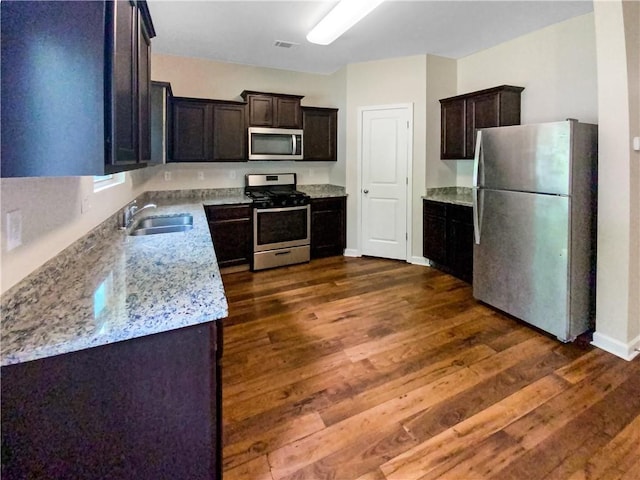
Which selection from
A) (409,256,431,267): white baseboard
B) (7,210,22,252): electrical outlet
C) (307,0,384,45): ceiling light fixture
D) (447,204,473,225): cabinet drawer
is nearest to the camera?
(7,210,22,252): electrical outlet

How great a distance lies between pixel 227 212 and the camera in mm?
4328

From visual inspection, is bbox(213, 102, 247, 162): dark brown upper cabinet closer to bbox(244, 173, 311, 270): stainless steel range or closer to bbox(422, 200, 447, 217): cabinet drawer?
bbox(244, 173, 311, 270): stainless steel range

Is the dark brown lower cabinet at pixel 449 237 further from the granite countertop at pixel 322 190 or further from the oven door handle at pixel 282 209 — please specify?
the oven door handle at pixel 282 209

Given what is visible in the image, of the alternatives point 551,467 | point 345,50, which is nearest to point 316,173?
point 345,50

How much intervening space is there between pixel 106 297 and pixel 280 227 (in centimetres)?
341

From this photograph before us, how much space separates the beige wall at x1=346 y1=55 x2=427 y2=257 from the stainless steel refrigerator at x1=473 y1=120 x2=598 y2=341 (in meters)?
1.50

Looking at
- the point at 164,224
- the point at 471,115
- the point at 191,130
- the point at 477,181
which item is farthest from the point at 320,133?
the point at 164,224

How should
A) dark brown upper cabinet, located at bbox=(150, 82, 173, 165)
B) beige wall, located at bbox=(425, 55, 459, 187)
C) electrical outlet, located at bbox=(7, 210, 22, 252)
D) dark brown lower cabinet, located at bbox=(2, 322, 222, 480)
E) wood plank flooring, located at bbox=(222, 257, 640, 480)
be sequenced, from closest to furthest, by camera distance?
dark brown lower cabinet, located at bbox=(2, 322, 222, 480) → electrical outlet, located at bbox=(7, 210, 22, 252) → wood plank flooring, located at bbox=(222, 257, 640, 480) → dark brown upper cabinet, located at bbox=(150, 82, 173, 165) → beige wall, located at bbox=(425, 55, 459, 187)

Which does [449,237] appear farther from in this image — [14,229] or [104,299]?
[14,229]

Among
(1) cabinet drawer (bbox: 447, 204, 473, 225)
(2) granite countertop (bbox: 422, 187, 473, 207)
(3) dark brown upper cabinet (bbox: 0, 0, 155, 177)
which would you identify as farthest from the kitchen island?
(2) granite countertop (bbox: 422, 187, 473, 207)

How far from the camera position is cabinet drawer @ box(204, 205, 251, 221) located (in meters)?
4.24

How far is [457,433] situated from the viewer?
1.78 metres

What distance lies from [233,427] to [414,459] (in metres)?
0.90

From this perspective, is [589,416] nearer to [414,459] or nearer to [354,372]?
[414,459]
